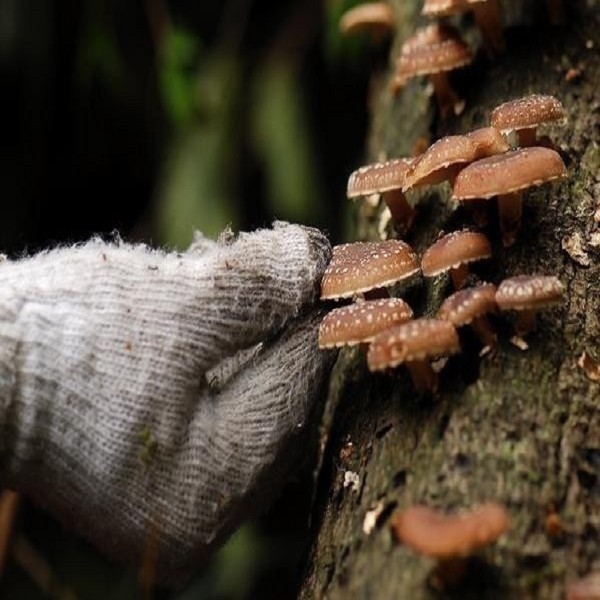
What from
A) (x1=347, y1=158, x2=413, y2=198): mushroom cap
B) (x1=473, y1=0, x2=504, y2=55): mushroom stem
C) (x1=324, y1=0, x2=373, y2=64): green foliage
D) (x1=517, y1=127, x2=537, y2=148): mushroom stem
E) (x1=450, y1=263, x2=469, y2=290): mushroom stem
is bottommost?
(x1=450, y1=263, x2=469, y2=290): mushroom stem

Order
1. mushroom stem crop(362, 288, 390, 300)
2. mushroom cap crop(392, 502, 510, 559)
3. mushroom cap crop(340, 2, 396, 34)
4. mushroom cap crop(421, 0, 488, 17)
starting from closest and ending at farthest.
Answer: mushroom cap crop(392, 502, 510, 559)
mushroom stem crop(362, 288, 390, 300)
mushroom cap crop(421, 0, 488, 17)
mushroom cap crop(340, 2, 396, 34)

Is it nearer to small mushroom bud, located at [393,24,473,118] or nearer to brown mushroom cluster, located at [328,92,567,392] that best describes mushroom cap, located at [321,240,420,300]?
brown mushroom cluster, located at [328,92,567,392]

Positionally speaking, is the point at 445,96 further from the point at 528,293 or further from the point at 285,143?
the point at 285,143

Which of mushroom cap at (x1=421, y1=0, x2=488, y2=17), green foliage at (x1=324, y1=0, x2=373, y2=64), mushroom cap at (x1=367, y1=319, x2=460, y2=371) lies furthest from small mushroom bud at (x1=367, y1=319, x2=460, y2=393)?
green foliage at (x1=324, y1=0, x2=373, y2=64)

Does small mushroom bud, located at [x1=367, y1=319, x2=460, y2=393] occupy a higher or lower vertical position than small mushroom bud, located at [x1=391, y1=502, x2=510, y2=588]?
higher

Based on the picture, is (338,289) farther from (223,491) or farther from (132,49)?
(132,49)

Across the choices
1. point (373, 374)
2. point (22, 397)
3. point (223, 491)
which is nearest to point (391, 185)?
point (373, 374)
